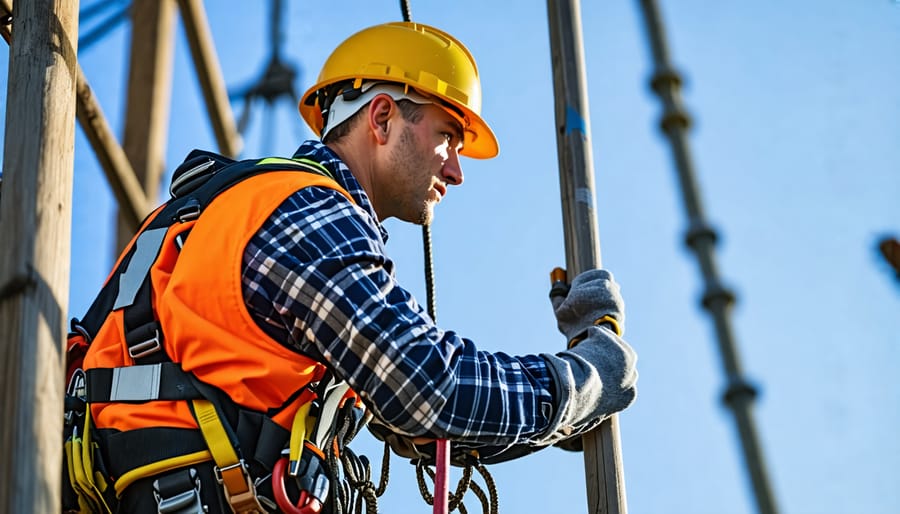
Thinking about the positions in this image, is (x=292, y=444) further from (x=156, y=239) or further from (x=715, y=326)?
(x=715, y=326)

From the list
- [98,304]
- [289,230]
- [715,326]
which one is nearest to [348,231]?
[289,230]

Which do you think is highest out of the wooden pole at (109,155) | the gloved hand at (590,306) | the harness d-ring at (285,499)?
the wooden pole at (109,155)

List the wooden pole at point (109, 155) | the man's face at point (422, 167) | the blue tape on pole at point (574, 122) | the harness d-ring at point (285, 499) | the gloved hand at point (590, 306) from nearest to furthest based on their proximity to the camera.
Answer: the harness d-ring at point (285, 499), the gloved hand at point (590, 306), the man's face at point (422, 167), the blue tape on pole at point (574, 122), the wooden pole at point (109, 155)

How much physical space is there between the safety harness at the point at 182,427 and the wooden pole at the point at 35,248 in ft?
1.05

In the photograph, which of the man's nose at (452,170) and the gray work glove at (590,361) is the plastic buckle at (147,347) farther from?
the man's nose at (452,170)

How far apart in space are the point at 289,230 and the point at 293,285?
0.14m

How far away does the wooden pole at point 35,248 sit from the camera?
2.89 m

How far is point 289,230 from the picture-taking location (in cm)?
339

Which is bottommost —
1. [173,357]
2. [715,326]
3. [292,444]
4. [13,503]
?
[13,503]

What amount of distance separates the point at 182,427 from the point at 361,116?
4.20 ft

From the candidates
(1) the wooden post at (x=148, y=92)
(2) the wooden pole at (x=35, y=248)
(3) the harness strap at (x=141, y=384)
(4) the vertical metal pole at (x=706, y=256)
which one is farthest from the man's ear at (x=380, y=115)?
(1) the wooden post at (x=148, y=92)

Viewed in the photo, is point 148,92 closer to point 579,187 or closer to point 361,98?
point 361,98

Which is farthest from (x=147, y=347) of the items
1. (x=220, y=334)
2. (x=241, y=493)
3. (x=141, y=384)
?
(x=241, y=493)

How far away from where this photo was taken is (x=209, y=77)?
7531 millimetres
